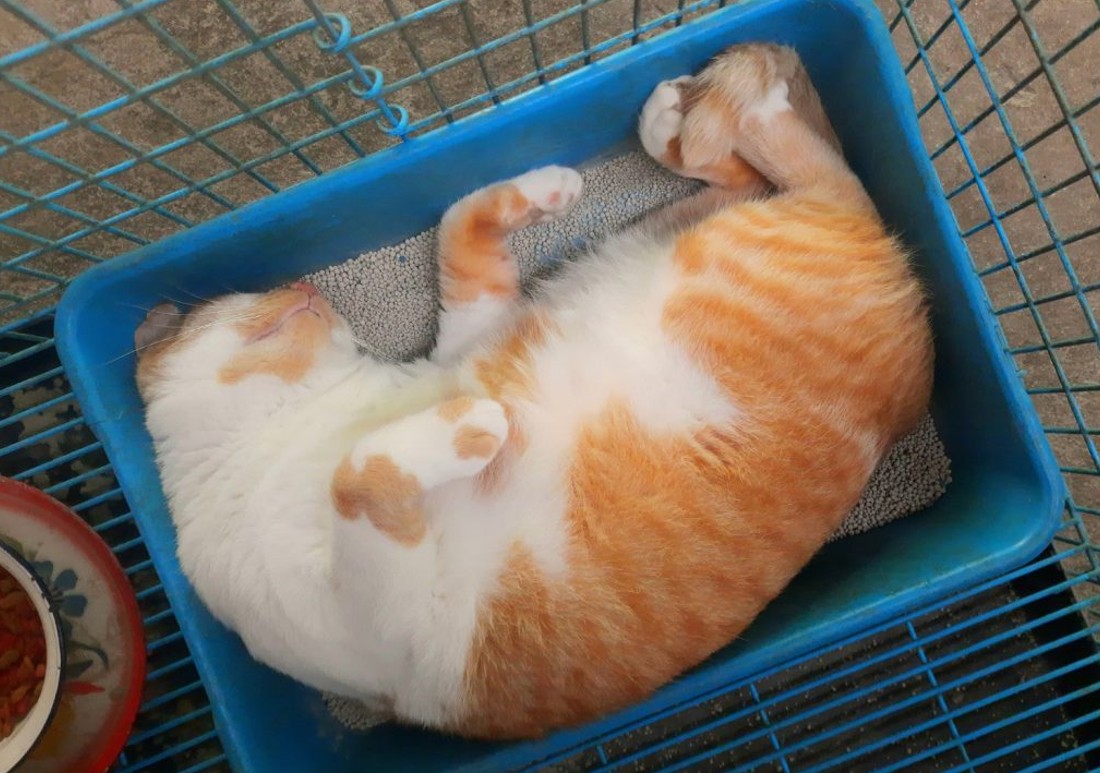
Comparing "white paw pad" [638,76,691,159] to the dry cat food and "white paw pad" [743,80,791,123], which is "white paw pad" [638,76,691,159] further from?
the dry cat food

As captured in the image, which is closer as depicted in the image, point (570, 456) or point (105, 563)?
point (570, 456)

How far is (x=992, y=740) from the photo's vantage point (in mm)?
1462

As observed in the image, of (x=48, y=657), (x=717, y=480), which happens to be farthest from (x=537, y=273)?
(x=48, y=657)

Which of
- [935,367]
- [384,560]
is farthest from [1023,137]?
[384,560]

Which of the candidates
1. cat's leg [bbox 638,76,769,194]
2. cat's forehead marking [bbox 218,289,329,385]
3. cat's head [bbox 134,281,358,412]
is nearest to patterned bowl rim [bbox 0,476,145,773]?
cat's head [bbox 134,281,358,412]

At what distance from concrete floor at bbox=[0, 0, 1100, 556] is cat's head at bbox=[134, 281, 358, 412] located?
0.38 m

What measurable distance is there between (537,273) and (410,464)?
59 centimetres

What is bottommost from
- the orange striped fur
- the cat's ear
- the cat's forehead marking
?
the orange striped fur

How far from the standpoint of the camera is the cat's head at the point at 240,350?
124cm

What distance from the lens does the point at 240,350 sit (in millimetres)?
1262

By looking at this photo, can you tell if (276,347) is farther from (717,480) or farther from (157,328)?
(717,480)

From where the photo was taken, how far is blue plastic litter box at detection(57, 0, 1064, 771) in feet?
4.06

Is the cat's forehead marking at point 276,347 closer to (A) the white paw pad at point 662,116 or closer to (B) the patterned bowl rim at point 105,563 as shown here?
(B) the patterned bowl rim at point 105,563

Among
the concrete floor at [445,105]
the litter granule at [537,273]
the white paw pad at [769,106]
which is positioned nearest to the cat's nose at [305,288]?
the litter granule at [537,273]
